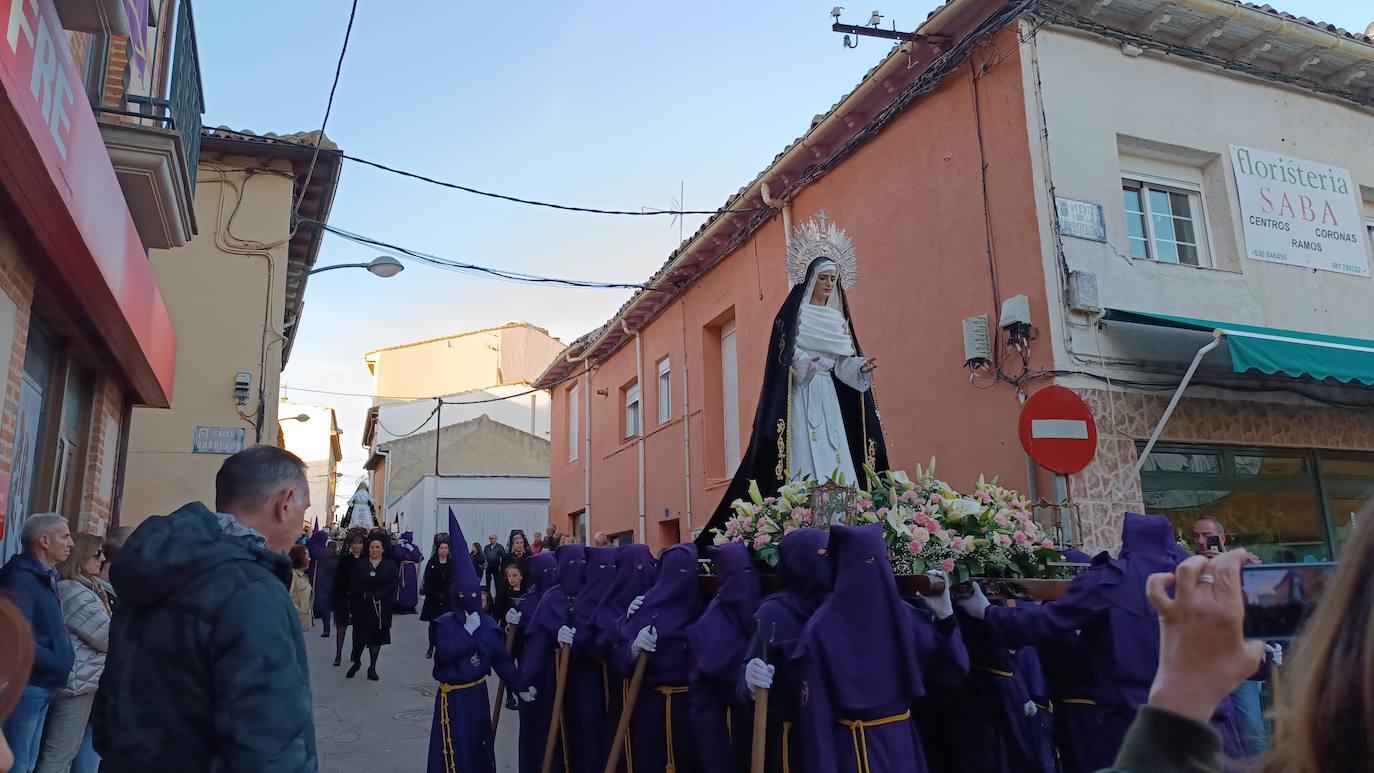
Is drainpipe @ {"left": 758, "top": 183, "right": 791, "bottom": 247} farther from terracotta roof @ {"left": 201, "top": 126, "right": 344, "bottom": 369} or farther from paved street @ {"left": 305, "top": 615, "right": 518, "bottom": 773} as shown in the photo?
paved street @ {"left": 305, "top": 615, "right": 518, "bottom": 773}

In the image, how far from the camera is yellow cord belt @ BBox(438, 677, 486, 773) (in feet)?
19.5

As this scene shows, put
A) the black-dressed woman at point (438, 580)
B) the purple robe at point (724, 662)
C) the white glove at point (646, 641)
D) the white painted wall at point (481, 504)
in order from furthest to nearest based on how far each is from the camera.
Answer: the white painted wall at point (481, 504) → the black-dressed woman at point (438, 580) → the white glove at point (646, 641) → the purple robe at point (724, 662)

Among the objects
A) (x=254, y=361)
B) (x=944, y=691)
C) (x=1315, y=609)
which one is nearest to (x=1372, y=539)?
(x=1315, y=609)

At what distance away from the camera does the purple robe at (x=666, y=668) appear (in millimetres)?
5402

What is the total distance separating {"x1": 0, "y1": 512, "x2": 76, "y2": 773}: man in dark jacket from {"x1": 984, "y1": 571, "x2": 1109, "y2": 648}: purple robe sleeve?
176 inches

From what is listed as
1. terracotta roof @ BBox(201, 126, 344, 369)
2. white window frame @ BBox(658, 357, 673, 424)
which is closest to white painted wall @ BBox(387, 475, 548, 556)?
terracotta roof @ BBox(201, 126, 344, 369)

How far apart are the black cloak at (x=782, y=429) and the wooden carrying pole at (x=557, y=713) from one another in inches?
45.2

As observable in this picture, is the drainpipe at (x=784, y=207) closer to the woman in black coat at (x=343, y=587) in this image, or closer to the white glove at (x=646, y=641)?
the woman in black coat at (x=343, y=587)

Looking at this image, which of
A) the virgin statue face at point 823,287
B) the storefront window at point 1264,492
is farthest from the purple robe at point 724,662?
the storefront window at point 1264,492

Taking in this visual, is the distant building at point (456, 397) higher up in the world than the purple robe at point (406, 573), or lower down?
higher up

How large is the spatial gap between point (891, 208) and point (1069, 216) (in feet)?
7.86

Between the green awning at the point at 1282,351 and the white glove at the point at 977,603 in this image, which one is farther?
the green awning at the point at 1282,351

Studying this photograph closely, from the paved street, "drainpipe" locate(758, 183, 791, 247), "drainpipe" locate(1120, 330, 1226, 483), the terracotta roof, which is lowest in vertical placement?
the paved street

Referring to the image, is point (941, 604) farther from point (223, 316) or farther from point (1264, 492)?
point (223, 316)
